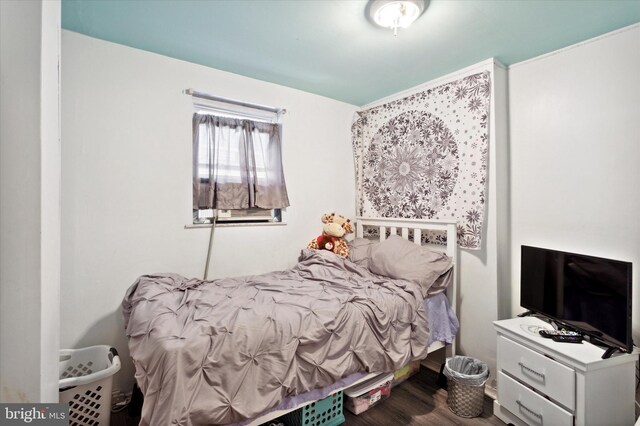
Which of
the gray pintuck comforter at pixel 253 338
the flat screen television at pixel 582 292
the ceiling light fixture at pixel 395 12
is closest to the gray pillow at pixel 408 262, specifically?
the gray pintuck comforter at pixel 253 338

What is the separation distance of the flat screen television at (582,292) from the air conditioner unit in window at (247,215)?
2.11m

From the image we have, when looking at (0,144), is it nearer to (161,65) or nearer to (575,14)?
(161,65)

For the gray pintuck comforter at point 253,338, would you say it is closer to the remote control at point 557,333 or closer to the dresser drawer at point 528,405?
the dresser drawer at point 528,405

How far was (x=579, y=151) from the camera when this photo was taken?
2049 mm

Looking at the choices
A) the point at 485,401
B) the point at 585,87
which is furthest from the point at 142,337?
the point at 585,87

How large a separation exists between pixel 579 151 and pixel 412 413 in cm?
210

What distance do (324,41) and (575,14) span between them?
1500mm

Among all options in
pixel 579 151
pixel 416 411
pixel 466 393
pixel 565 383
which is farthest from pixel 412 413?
pixel 579 151

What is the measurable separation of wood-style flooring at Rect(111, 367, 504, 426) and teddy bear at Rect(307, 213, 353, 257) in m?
1.23

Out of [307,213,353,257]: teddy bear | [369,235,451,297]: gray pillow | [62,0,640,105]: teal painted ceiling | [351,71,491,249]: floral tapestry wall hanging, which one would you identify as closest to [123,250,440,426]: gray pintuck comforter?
[369,235,451,297]: gray pillow

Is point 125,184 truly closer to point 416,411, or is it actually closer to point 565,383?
point 416,411

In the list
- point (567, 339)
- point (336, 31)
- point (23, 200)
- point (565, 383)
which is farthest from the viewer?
point (336, 31)

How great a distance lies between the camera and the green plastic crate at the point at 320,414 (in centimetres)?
171

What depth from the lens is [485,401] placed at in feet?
7.11
